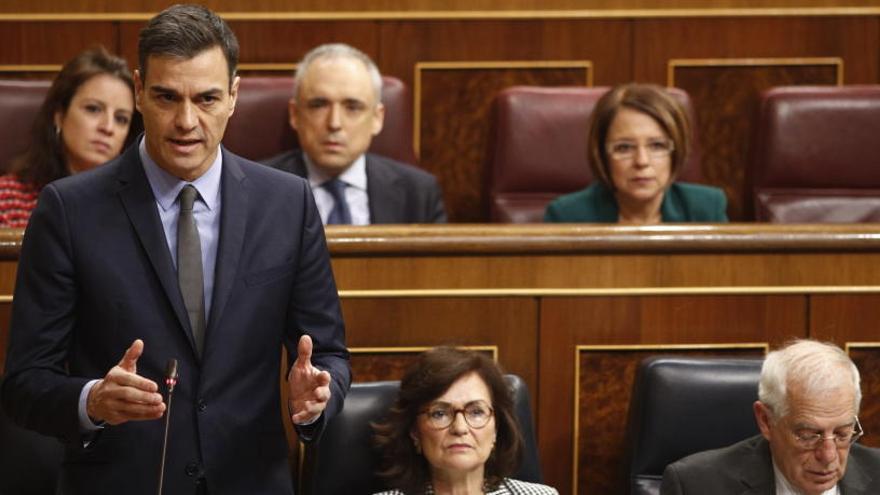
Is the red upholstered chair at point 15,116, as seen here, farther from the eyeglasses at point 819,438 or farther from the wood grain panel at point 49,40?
the eyeglasses at point 819,438

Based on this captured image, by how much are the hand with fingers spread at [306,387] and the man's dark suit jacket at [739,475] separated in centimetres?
33

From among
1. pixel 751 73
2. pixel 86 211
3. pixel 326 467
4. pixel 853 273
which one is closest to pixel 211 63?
pixel 86 211

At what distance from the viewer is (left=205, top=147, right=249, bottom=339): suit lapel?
0.72 m

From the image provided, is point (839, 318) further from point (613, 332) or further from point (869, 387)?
point (613, 332)

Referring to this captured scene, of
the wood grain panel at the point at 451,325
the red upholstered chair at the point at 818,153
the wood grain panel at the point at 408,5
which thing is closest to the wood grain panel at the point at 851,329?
Answer: the wood grain panel at the point at 451,325

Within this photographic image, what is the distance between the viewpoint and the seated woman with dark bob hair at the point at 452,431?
938 mm

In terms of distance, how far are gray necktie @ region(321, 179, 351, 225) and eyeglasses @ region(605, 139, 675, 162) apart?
0.26m

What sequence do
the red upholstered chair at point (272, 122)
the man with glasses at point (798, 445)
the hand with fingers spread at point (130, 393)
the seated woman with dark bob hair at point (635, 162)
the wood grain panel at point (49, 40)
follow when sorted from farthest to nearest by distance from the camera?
the wood grain panel at point (49, 40) → the red upholstered chair at point (272, 122) → the seated woman with dark bob hair at point (635, 162) → the man with glasses at point (798, 445) → the hand with fingers spread at point (130, 393)

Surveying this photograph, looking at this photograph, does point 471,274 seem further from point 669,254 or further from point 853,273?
point 853,273

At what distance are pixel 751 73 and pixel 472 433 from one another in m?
0.76

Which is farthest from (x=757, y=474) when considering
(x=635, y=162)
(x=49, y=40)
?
(x=49, y=40)

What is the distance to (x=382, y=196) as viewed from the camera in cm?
133

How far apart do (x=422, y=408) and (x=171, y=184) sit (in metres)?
0.29

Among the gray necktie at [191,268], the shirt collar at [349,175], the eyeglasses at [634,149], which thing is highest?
the eyeglasses at [634,149]
